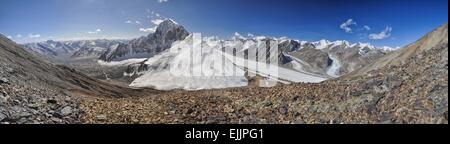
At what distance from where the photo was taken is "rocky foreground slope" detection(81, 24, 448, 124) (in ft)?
41.1

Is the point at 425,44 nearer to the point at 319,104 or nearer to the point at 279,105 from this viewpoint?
the point at 319,104

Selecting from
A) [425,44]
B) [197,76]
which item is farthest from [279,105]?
[197,76]

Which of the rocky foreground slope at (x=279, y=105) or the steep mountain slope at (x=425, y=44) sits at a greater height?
the steep mountain slope at (x=425, y=44)

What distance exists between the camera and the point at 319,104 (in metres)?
15.0

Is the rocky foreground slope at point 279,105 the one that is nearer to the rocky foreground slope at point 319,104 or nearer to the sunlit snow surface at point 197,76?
the rocky foreground slope at point 319,104

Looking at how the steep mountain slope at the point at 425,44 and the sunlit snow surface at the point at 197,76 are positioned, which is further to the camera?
the sunlit snow surface at the point at 197,76

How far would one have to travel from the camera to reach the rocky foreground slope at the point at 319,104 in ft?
41.1

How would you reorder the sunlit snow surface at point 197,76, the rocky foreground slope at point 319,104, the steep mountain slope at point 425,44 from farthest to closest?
the sunlit snow surface at point 197,76
the steep mountain slope at point 425,44
the rocky foreground slope at point 319,104

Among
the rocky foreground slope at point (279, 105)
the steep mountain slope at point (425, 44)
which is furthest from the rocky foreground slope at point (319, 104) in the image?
the steep mountain slope at point (425, 44)

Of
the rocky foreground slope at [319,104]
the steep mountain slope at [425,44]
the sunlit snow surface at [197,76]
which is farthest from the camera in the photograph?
the sunlit snow surface at [197,76]

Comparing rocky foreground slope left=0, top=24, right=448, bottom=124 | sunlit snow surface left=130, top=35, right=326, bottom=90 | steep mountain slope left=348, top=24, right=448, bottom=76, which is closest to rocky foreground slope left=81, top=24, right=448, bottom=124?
rocky foreground slope left=0, top=24, right=448, bottom=124
